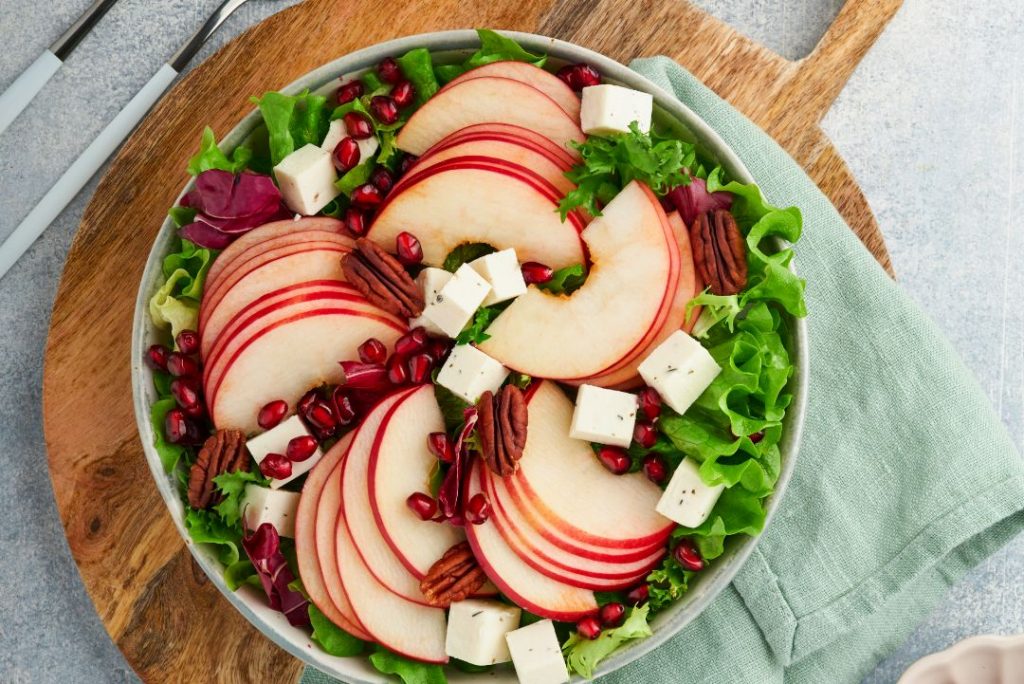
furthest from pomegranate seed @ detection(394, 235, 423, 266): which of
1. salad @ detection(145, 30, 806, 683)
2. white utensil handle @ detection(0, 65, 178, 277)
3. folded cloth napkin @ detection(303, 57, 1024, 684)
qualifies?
white utensil handle @ detection(0, 65, 178, 277)

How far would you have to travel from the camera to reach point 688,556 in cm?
190

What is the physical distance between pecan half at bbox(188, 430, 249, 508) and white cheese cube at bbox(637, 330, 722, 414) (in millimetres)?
866

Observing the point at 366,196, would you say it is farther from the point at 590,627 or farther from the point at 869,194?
the point at 869,194

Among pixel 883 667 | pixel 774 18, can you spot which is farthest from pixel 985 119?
pixel 883 667

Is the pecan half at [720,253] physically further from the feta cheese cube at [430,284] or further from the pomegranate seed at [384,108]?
the pomegranate seed at [384,108]

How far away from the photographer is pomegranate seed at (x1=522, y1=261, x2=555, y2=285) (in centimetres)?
195

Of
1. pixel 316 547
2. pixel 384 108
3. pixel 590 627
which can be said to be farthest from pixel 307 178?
pixel 590 627

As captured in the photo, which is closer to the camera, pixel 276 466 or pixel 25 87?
pixel 276 466

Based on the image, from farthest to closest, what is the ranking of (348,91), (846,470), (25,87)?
(25,87), (846,470), (348,91)

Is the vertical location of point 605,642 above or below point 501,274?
below

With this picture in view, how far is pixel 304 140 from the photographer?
2.06 metres

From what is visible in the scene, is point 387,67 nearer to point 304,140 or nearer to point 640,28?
point 304,140

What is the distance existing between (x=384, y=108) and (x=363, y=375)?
58 centimetres

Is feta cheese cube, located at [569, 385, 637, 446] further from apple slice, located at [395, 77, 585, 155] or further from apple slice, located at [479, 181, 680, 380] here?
apple slice, located at [395, 77, 585, 155]
